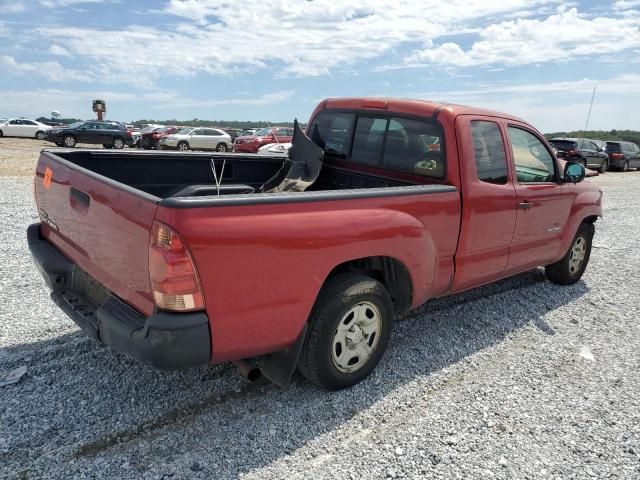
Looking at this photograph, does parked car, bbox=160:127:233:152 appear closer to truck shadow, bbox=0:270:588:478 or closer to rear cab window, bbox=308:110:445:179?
rear cab window, bbox=308:110:445:179

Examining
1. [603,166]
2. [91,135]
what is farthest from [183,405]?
[91,135]

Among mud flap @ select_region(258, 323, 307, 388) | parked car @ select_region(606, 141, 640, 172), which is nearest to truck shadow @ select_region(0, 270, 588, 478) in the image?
mud flap @ select_region(258, 323, 307, 388)

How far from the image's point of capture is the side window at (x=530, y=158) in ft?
14.1

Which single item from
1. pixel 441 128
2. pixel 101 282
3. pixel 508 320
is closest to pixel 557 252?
pixel 508 320

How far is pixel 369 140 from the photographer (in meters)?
4.25

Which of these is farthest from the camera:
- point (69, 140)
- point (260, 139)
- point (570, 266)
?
point (69, 140)

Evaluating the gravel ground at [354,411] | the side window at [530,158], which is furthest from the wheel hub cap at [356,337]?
the side window at [530,158]

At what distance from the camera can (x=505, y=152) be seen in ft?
13.5

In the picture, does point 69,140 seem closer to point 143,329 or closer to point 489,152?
point 489,152

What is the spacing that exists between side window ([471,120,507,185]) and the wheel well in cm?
103

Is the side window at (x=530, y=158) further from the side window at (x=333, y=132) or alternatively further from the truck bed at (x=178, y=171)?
the side window at (x=333, y=132)

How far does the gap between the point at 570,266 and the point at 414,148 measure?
2784 mm

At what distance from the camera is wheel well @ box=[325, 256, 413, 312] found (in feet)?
10.6

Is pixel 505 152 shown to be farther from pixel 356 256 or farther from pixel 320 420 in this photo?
pixel 320 420
